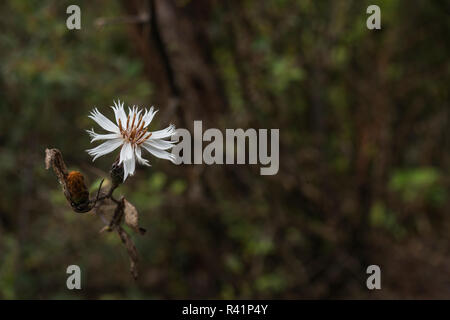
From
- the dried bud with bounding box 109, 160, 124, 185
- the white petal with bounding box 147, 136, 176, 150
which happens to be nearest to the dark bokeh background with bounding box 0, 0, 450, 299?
the white petal with bounding box 147, 136, 176, 150

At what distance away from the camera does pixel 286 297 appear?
3.01 metres

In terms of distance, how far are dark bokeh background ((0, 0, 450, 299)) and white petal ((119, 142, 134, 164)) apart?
100cm

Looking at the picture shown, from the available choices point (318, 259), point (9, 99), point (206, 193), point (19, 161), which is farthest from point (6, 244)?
point (318, 259)

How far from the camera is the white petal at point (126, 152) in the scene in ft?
4.22

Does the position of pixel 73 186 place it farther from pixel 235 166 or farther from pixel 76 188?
pixel 235 166

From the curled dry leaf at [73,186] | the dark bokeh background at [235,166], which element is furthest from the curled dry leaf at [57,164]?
the dark bokeh background at [235,166]

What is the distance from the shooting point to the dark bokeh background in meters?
2.75

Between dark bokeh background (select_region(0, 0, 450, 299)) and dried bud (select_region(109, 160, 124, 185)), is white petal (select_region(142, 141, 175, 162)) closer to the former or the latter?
dried bud (select_region(109, 160, 124, 185))

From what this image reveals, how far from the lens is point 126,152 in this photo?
4.32ft

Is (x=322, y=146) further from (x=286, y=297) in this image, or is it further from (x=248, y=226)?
(x=286, y=297)

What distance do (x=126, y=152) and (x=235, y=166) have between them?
177 centimetres

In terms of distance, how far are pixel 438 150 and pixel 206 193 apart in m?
2.55

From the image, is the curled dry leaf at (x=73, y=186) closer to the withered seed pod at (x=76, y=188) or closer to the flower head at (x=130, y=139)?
the withered seed pod at (x=76, y=188)

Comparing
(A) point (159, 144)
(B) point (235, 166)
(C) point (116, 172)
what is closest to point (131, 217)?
(C) point (116, 172)
